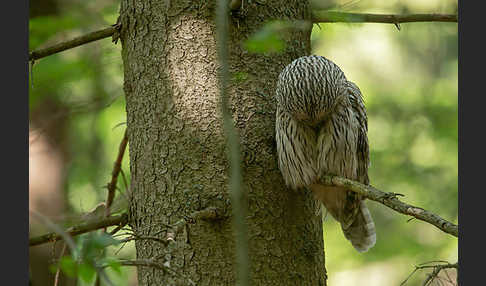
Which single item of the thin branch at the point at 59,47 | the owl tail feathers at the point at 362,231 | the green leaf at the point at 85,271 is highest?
the thin branch at the point at 59,47

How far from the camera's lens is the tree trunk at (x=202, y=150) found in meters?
3.56

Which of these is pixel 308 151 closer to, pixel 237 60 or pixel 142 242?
pixel 237 60

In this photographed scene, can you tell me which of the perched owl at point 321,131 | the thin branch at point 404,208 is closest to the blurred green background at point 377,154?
the perched owl at point 321,131

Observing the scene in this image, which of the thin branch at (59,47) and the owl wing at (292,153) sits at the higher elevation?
the thin branch at (59,47)

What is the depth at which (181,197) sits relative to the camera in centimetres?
361

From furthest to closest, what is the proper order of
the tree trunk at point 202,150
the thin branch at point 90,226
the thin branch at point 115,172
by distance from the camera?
the thin branch at point 115,172
the thin branch at point 90,226
the tree trunk at point 202,150

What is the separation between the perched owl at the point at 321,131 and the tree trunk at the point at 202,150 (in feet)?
0.39

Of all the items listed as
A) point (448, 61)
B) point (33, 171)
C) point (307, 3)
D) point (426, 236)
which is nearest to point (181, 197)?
point (307, 3)

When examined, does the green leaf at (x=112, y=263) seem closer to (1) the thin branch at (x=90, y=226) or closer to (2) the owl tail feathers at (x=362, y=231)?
(1) the thin branch at (x=90, y=226)

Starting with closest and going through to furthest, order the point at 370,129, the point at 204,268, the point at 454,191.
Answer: the point at 204,268
the point at 454,191
the point at 370,129

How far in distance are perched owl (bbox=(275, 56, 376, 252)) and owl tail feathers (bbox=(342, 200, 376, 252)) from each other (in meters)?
0.13

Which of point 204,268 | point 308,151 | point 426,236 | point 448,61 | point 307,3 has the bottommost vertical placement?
point 204,268

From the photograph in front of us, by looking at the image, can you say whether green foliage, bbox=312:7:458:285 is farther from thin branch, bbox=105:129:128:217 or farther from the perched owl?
thin branch, bbox=105:129:128:217

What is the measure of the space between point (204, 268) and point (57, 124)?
4.94 m
